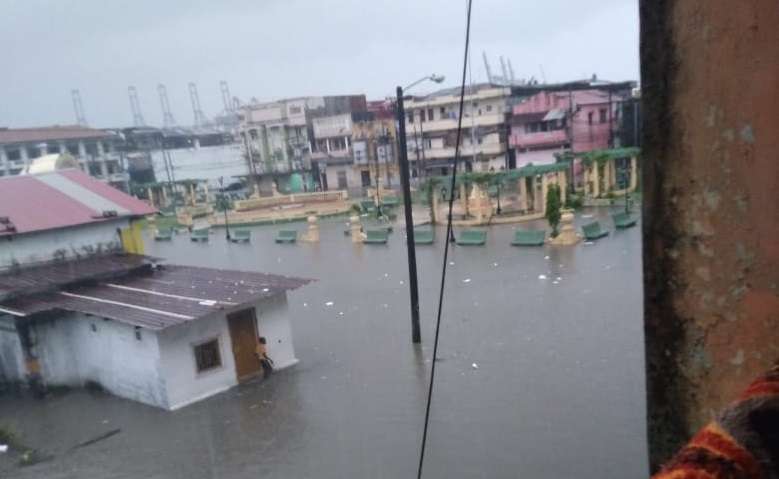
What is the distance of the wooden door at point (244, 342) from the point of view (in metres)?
11.0

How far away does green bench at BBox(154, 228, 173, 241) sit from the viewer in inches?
1297

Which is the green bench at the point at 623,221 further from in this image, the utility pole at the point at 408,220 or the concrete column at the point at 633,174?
the utility pole at the point at 408,220

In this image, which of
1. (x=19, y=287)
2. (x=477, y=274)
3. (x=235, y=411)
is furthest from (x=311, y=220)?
(x=235, y=411)

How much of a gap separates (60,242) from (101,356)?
3602mm

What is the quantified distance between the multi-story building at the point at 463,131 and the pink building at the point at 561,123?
3.75 ft

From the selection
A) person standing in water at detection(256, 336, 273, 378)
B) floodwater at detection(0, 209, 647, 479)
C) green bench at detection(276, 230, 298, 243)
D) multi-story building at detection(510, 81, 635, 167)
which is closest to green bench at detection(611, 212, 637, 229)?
floodwater at detection(0, 209, 647, 479)

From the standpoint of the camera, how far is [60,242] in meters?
13.6

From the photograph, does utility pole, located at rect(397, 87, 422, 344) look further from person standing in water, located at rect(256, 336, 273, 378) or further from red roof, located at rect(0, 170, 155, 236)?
red roof, located at rect(0, 170, 155, 236)

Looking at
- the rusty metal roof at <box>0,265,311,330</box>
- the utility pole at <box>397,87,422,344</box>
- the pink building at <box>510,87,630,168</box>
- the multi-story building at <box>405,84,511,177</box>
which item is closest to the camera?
the rusty metal roof at <box>0,265,311,330</box>

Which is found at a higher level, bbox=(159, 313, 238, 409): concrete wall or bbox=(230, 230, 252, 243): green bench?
bbox=(159, 313, 238, 409): concrete wall

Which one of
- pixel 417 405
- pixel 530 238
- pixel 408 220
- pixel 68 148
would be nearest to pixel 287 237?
pixel 530 238

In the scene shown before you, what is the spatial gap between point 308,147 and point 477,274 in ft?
111

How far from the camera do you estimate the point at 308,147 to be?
161ft

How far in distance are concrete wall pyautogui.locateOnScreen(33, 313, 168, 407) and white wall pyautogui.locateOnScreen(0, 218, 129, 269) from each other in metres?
2.12
